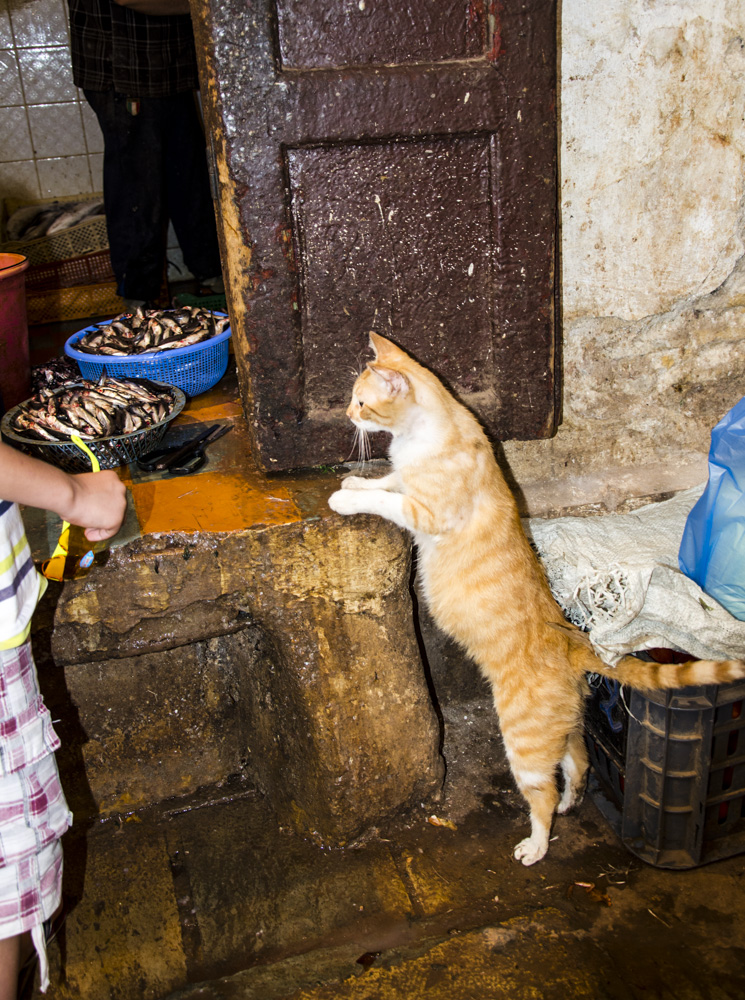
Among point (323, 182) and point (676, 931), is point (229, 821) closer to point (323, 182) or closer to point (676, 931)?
point (676, 931)

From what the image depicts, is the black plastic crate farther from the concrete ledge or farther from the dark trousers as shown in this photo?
the dark trousers

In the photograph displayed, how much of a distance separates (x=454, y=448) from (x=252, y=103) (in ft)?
3.66

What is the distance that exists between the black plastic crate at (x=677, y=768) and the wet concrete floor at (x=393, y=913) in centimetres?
9

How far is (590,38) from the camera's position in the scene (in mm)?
2369

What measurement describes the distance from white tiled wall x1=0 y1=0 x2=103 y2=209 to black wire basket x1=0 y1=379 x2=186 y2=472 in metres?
5.19

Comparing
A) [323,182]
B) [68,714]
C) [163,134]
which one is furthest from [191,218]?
[68,714]

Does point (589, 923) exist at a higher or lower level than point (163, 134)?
lower

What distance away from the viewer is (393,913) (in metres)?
2.35

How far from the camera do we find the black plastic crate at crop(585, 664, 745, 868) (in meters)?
2.25

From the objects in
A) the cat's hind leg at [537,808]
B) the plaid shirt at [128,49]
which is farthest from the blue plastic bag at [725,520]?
the plaid shirt at [128,49]

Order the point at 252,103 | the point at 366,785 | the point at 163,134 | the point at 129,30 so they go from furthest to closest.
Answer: the point at 163,134
the point at 129,30
the point at 366,785
the point at 252,103

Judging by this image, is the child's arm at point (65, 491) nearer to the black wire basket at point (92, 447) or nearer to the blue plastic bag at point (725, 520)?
the black wire basket at point (92, 447)

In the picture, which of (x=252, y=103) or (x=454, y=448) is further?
(x=454, y=448)

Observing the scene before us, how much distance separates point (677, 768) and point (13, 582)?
1.93 m
